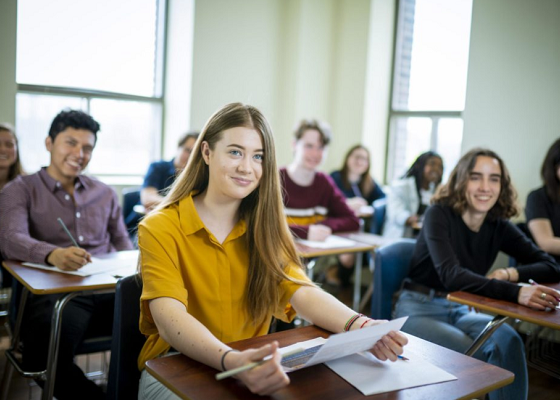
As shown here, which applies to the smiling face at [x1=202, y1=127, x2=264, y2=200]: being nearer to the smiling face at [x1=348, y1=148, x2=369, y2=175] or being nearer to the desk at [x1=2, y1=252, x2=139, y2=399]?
the desk at [x1=2, y1=252, x2=139, y2=399]

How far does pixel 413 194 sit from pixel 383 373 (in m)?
3.33

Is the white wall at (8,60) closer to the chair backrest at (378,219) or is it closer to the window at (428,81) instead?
the chair backrest at (378,219)

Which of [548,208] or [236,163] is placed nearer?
[236,163]

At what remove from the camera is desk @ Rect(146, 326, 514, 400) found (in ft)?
3.65

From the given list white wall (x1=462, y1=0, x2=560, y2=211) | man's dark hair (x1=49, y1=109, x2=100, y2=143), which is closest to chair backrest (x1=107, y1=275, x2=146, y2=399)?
man's dark hair (x1=49, y1=109, x2=100, y2=143)

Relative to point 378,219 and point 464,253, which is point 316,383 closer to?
point 464,253

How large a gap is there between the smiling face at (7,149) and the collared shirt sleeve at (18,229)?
1.00 metres

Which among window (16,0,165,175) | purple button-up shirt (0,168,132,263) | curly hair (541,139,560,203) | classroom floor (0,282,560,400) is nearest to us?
purple button-up shirt (0,168,132,263)

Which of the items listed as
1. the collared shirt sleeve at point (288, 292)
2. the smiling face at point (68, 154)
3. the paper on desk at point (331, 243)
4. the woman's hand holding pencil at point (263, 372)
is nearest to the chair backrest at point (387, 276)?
the paper on desk at point (331, 243)

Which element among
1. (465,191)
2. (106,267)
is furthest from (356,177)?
(106,267)

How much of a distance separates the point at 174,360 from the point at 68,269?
1089 millimetres

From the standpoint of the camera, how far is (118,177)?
15.8 feet

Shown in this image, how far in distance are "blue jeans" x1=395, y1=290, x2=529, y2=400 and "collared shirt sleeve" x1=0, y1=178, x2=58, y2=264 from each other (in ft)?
5.09

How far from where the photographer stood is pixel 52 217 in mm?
2525
